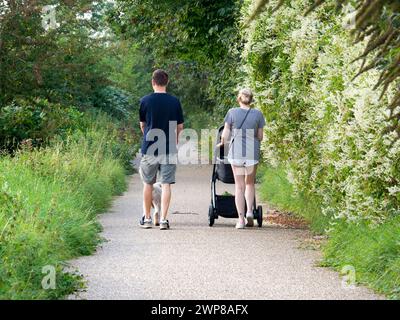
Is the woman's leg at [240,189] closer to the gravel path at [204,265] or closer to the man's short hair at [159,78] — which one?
the gravel path at [204,265]

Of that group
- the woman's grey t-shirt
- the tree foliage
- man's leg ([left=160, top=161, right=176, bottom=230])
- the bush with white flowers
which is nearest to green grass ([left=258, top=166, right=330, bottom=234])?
the bush with white flowers

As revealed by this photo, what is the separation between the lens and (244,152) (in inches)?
548

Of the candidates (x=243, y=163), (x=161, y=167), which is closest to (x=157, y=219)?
(x=161, y=167)

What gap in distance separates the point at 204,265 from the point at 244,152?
13.2 ft

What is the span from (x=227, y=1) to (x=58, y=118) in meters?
5.17

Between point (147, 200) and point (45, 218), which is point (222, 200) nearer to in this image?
point (147, 200)

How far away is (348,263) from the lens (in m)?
9.65

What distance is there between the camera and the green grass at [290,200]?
13.4 m

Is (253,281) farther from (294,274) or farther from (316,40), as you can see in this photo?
(316,40)

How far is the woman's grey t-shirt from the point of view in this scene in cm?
1391

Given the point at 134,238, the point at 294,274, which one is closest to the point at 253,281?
the point at 294,274

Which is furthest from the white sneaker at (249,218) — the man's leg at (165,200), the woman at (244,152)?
the man's leg at (165,200)

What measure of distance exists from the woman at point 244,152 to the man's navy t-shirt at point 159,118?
78cm

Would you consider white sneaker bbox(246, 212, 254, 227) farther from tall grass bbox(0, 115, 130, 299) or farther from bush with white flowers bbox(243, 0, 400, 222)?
tall grass bbox(0, 115, 130, 299)
